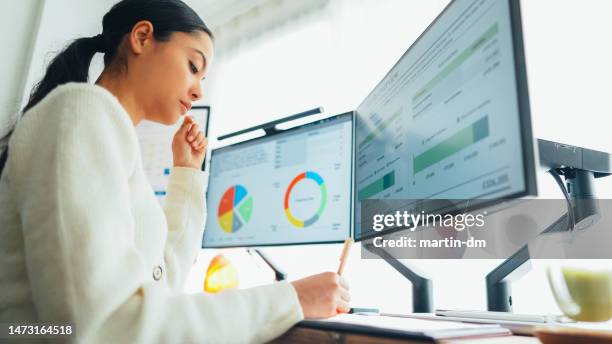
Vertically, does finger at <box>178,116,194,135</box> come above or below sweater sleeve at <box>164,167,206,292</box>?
above

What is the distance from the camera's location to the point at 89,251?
→ 519mm

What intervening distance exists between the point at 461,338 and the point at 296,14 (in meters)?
1.74

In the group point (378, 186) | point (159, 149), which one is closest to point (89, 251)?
point (378, 186)

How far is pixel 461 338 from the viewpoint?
46 cm

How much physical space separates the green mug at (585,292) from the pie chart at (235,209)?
918 millimetres

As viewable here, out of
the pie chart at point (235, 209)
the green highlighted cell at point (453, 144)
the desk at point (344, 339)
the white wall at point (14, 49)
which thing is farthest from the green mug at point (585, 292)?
the white wall at point (14, 49)

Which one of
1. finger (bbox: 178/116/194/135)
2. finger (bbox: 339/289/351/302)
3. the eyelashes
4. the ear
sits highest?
the ear

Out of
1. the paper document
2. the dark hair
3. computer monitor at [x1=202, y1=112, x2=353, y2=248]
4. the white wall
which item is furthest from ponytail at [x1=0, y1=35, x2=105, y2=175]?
the white wall

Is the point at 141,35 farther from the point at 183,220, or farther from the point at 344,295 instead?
the point at 344,295

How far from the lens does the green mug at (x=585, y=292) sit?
596mm

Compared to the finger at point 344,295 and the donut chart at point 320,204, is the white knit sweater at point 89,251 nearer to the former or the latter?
the finger at point 344,295

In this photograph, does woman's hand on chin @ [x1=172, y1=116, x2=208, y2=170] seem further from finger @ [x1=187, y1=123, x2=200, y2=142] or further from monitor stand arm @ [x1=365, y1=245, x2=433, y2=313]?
monitor stand arm @ [x1=365, y1=245, x2=433, y2=313]

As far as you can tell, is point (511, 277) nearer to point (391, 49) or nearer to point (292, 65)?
point (391, 49)

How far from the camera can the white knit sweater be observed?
521mm
